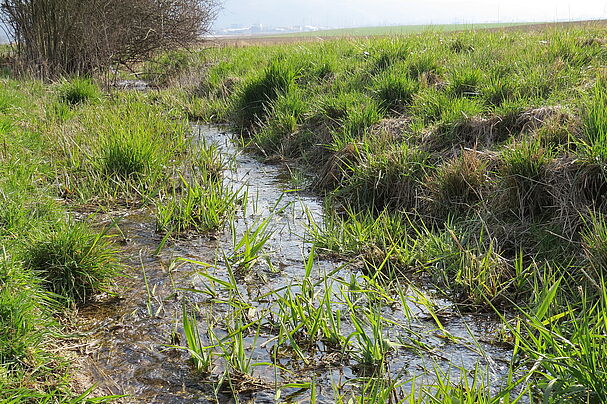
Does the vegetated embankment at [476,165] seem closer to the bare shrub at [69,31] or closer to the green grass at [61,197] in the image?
the green grass at [61,197]

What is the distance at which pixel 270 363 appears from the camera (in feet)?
8.50

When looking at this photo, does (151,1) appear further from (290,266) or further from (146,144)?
(290,266)

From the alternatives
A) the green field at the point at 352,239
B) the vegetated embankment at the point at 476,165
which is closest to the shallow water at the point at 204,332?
the green field at the point at 352,239

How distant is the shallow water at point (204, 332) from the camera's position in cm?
247

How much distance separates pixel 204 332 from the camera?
9.55 feet

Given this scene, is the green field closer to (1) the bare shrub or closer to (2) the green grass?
(2) the green grass

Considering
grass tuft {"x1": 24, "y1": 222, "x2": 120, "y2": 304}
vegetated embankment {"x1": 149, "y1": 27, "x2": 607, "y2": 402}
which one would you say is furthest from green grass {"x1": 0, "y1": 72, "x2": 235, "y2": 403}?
vegetated embankment {"x1": 149, "y1": 27, "x2": 607, "y2": 402}

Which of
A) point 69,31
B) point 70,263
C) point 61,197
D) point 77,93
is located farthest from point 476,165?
point 69,31

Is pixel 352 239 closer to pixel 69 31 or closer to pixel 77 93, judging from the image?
pixel 77 93

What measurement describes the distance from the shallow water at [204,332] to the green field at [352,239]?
2cm

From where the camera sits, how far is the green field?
246 centimetres

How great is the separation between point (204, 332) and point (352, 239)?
1.53 m

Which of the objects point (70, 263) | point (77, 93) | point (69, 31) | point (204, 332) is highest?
point (69, 31)

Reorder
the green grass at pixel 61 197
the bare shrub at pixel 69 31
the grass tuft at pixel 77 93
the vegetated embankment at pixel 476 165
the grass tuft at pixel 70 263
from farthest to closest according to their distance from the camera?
the bare shrub at pixel 69 31 → the grass tuft at pixel 77 93 → the grass tuft at pixel 70 263 → the vegetated embankment at pixel 476 165 → the green grass at pixel 61 197
